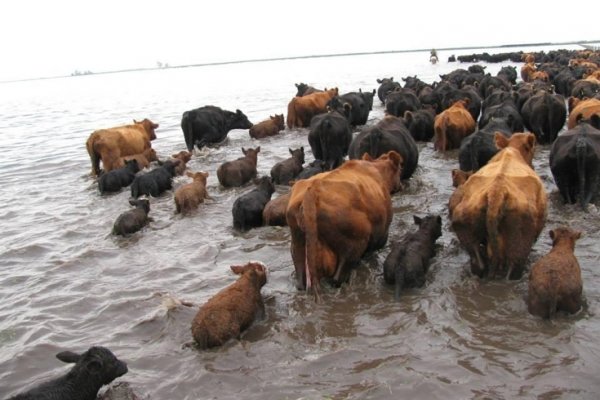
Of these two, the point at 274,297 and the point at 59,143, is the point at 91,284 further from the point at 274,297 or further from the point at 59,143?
the point at 59,143

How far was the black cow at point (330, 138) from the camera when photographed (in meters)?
12.4

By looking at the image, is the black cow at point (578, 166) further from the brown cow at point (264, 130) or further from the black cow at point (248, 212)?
the brown cow at point (264, 130)

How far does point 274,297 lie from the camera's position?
6.32m

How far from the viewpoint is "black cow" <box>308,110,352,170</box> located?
12391 mm

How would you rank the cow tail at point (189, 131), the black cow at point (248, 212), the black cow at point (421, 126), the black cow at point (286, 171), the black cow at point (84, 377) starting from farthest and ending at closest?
the cow tail at point (189, 131), the black cow at point (421, 126), the black cow at point (286, 171), the black cow at point (248, 212), the black cow at point (84, 377)

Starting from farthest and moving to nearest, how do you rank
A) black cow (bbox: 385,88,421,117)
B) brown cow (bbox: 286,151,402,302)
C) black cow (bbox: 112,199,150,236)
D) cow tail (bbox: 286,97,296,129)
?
cow tail (bbox: 286,97,296,129)
black cow (bbox: 385,88,421,117)
black cow (bbox: 112,199,150,236)
brown cow (bbox: 286,151,402,302)

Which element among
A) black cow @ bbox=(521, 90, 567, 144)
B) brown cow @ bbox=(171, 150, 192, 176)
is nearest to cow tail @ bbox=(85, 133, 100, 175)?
brown cow @ bbox=(171, 150, 192, 176)

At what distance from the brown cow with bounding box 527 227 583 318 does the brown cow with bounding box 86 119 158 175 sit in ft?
35.1

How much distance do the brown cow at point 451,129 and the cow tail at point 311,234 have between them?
8091 millimetres

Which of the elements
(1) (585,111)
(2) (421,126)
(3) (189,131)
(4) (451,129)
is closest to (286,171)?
(4) (451,129)

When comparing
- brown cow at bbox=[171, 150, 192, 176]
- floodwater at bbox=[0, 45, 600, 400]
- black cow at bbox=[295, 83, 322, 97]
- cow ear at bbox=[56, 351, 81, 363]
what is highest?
black cow at bbox=[295, 83, 322, 97]

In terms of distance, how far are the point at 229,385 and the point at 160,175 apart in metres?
7.46

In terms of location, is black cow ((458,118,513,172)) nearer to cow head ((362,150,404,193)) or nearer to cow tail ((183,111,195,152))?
cow head ((362,150,404,193))

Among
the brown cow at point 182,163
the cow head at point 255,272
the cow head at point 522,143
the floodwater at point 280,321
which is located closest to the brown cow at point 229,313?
the cow head at point 255,272
